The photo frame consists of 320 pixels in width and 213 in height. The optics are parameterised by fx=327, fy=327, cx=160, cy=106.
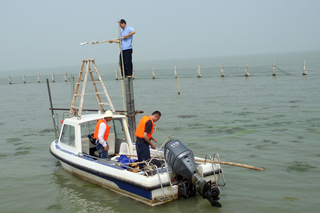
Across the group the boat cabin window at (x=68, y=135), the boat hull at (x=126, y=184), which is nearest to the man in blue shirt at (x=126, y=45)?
the boat cabin window at (x=68, y=135)

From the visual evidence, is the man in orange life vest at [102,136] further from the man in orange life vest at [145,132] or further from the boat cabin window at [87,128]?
the man in orange life vest at [145,132]

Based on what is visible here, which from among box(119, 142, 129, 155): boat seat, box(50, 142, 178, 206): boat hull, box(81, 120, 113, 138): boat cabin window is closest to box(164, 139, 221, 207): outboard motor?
box(50, 142, 178, 206): boat hull

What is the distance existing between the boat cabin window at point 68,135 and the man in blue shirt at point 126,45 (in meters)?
2.23

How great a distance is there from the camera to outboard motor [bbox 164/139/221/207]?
6039mm

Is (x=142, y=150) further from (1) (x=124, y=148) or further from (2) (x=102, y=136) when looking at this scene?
(1) (x=124, y=148)

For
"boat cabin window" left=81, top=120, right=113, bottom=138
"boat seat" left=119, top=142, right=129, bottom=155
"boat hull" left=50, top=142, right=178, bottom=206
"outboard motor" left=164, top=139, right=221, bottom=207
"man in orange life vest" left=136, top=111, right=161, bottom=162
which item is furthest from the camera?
"boat seat" left=119, top=142, right=129, bottom=155

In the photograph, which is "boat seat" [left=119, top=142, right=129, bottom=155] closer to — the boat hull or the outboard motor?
the boat hull

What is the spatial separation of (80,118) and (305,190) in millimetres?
5711

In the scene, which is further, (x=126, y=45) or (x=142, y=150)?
(x=126, y=45)

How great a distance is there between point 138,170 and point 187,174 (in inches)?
50.4

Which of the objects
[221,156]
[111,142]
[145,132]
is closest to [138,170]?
[145,132]

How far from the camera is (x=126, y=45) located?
9.62 metres

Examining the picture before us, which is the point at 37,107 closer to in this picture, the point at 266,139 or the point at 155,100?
the point at 155,100

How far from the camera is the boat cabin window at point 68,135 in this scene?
8.65m
